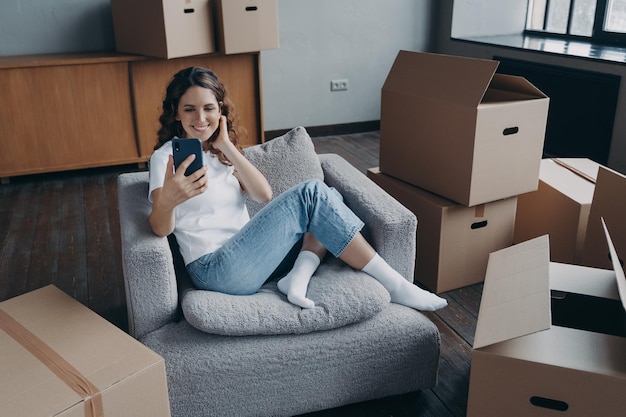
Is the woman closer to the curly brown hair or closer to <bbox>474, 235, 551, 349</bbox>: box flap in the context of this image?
the curly brown hair

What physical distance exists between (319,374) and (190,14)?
8.27ft

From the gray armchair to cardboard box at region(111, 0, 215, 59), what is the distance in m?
1.90

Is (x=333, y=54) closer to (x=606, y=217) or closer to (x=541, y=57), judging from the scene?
(x=541, y=57)

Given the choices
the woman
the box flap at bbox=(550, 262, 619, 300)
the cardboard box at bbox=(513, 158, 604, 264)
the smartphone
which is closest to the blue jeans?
the woman

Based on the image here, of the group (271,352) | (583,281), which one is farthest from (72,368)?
(583,281)

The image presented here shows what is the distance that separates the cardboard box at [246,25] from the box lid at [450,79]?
1448 millimetres

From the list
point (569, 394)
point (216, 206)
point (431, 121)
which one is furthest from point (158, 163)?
point (569, 394)

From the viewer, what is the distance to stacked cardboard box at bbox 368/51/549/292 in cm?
207

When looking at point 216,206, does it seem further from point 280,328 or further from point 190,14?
point 190,14

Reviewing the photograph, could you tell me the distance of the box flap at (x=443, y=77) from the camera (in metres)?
2.03

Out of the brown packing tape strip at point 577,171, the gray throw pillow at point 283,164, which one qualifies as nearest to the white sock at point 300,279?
the gray throw pillow at point 283,164

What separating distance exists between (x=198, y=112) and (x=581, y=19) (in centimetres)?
325

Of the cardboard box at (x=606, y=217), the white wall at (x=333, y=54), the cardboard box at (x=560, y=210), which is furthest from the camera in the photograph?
the white wall at (x=333, y=54)

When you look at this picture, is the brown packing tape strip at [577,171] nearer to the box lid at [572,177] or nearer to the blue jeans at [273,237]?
the box lid at [572,177]
